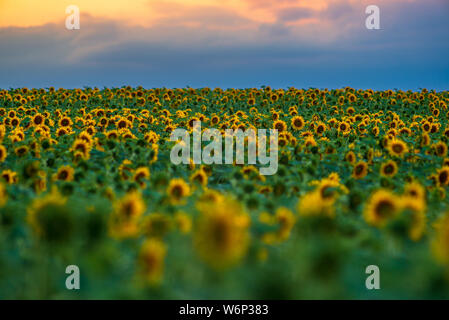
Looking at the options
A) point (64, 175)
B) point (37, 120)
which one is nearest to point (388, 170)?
point (64, 175)

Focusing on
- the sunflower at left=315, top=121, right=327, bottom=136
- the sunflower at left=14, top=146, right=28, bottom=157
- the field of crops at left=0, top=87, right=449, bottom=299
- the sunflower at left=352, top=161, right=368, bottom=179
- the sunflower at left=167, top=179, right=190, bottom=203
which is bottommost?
the field of crops at left=0, top=87, right=449, bottom=299

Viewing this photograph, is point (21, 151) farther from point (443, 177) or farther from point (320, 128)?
point (320, 128)

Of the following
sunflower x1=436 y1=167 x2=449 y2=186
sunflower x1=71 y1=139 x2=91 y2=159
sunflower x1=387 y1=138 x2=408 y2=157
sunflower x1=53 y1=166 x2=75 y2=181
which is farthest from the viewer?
sunflower x1=387 y1=138 x2=408 y2=157

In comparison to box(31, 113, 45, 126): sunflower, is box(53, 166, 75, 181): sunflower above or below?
below

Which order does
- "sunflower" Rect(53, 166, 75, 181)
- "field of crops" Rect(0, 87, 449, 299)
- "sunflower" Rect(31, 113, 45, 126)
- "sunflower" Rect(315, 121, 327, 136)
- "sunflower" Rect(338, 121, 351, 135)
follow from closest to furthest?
"field of crops" Rect(0, 87, 449, 299)
"sunflower" Rect(53, 166, 75, 181)
"sunflower" Rect(31, 113, 45, 126)
"sunflower" Rect(338, 121, 351, 135)
"sunflower" Rect(315, 121, 327, 136)

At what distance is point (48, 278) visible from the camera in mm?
2889

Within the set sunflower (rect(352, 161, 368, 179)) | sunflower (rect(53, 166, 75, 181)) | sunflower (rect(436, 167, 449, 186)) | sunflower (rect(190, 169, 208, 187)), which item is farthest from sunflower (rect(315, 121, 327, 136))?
sunflower (rect(53, 166, 75, 181))

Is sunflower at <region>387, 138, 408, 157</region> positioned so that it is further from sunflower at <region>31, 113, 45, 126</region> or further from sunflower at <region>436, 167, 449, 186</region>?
sunflower at <region>31, 113, 45, 126</region>

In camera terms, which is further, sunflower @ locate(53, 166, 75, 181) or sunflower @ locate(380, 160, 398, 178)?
sunflower @ locate(380, 160, 398, 178)

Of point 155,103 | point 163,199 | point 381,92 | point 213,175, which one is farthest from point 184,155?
point 381,92

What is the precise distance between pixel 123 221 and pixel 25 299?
36.0 inches

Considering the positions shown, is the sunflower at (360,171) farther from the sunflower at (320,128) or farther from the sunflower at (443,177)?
the sunflower at (320,128)
